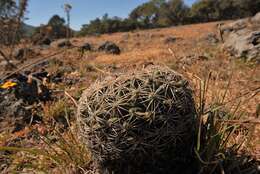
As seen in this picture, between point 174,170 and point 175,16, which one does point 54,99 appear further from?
point 175,16

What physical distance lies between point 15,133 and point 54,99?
98 centimetres

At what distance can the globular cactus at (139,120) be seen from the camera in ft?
6.58

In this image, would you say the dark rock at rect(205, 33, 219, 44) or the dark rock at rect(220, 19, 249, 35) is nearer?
the dark rock at rect(220, 19, 249, 35)

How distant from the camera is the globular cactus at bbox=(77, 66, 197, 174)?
2006 mm

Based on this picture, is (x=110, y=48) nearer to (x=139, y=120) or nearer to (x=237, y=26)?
(x=237, y=26)

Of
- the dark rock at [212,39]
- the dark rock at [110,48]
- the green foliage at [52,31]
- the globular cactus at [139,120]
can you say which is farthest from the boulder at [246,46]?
the globular cactus at [139,120]

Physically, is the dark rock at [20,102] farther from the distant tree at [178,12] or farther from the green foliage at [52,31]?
the distant tree at [178,12]

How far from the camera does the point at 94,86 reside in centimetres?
224

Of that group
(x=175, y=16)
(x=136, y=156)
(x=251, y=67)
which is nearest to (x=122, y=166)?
(x=136, y=156)

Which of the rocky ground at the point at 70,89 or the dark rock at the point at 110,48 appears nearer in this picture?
the rocky ground at the point at 70,89

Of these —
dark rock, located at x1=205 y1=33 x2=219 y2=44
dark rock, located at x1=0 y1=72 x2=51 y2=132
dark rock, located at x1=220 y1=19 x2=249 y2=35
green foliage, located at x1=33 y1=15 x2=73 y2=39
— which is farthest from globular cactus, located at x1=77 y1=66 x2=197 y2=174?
dark rock, located at x1=205 y1=33 x2=219 y2=44

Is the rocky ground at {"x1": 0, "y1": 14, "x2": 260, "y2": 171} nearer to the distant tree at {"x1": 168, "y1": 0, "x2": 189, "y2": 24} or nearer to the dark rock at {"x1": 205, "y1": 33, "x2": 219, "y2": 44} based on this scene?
the dark rock at {"x1": 205, "y1": 33, "x2": 219, "y2": 44}

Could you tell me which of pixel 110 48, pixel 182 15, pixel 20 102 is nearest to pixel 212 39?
pixel 110 48

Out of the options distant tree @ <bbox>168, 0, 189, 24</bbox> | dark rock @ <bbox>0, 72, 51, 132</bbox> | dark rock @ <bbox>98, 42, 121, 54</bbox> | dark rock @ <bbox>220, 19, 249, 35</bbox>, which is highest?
distant tree @ <bbox>168, 0, 189, 24</bbox>
